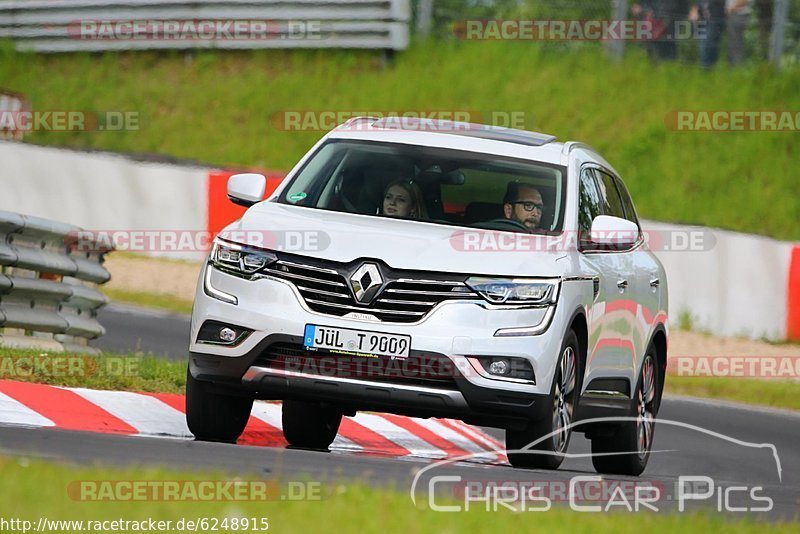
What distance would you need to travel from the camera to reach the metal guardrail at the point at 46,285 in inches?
432

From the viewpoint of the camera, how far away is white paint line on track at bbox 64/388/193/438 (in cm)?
909

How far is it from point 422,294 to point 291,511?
9.19ft

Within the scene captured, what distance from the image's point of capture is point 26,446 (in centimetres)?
670

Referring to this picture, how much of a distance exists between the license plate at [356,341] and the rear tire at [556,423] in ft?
2.69

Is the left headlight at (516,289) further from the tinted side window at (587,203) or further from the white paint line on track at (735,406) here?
the white paint line on track at (735,406)

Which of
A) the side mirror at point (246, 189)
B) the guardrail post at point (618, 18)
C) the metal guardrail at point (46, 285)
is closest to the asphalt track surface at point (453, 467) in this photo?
the side mirror at point (246, 189)

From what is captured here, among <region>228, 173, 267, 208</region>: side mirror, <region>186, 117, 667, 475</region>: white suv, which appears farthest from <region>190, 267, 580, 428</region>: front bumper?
<region>228, 173, 267, 208</region>: side mirror

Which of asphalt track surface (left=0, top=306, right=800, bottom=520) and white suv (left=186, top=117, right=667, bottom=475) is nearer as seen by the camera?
asphalt track surface (left=0, top=306, right=800, bottom=520)

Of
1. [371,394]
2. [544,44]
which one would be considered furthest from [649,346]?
[544,44]

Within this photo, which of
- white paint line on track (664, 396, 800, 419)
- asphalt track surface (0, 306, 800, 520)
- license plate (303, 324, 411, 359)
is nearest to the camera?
asphalt track surface (0, 306, 800, 520)

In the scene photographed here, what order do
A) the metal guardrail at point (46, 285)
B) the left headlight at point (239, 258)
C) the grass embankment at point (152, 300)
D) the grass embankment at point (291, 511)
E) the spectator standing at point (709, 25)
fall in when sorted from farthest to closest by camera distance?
the spectator standing at point (709, 25) → the grass embankment at point (152, 300) → the metal guardrail at point (46, 285) → the left headlight at point (239, 258) → the grass embankment at point (291, 511)

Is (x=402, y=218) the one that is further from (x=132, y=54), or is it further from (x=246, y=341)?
(x=132, y=54)

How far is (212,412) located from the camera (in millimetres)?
8430

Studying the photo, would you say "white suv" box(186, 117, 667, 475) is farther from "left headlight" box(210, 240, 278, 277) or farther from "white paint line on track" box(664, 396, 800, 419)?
"white paint line on track" box(664, 396, 800, 419)
